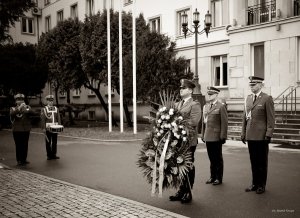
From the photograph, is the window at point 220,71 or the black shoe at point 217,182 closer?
the black shoe at point 217,182

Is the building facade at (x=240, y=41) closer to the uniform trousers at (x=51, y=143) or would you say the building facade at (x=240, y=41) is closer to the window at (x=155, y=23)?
the window at (x=155, y=23)

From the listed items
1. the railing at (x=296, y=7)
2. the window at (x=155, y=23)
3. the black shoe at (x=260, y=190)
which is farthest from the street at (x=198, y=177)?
the window at (x=155, y=23)

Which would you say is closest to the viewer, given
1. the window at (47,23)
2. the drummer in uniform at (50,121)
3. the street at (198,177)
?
the street at (198,177)

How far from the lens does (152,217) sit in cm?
517

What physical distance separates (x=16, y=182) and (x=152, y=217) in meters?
3.91

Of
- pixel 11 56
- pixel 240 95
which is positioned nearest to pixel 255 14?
pixel 240 95

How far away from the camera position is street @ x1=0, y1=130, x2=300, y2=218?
5781mm

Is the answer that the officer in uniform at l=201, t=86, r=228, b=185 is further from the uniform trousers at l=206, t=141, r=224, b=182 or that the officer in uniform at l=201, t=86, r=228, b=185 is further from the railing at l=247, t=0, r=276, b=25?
the railing at l=247, t=0, r=276, b=25

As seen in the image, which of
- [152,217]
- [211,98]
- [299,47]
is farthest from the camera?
[299,47]

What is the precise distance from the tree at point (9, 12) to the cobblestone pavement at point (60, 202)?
15081 millimetres

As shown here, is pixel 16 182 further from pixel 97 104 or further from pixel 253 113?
pixel 97 104

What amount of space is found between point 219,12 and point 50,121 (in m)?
15.3

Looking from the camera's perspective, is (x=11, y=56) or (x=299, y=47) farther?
(x=11, y=56)

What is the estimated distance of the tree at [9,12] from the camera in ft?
66.7
